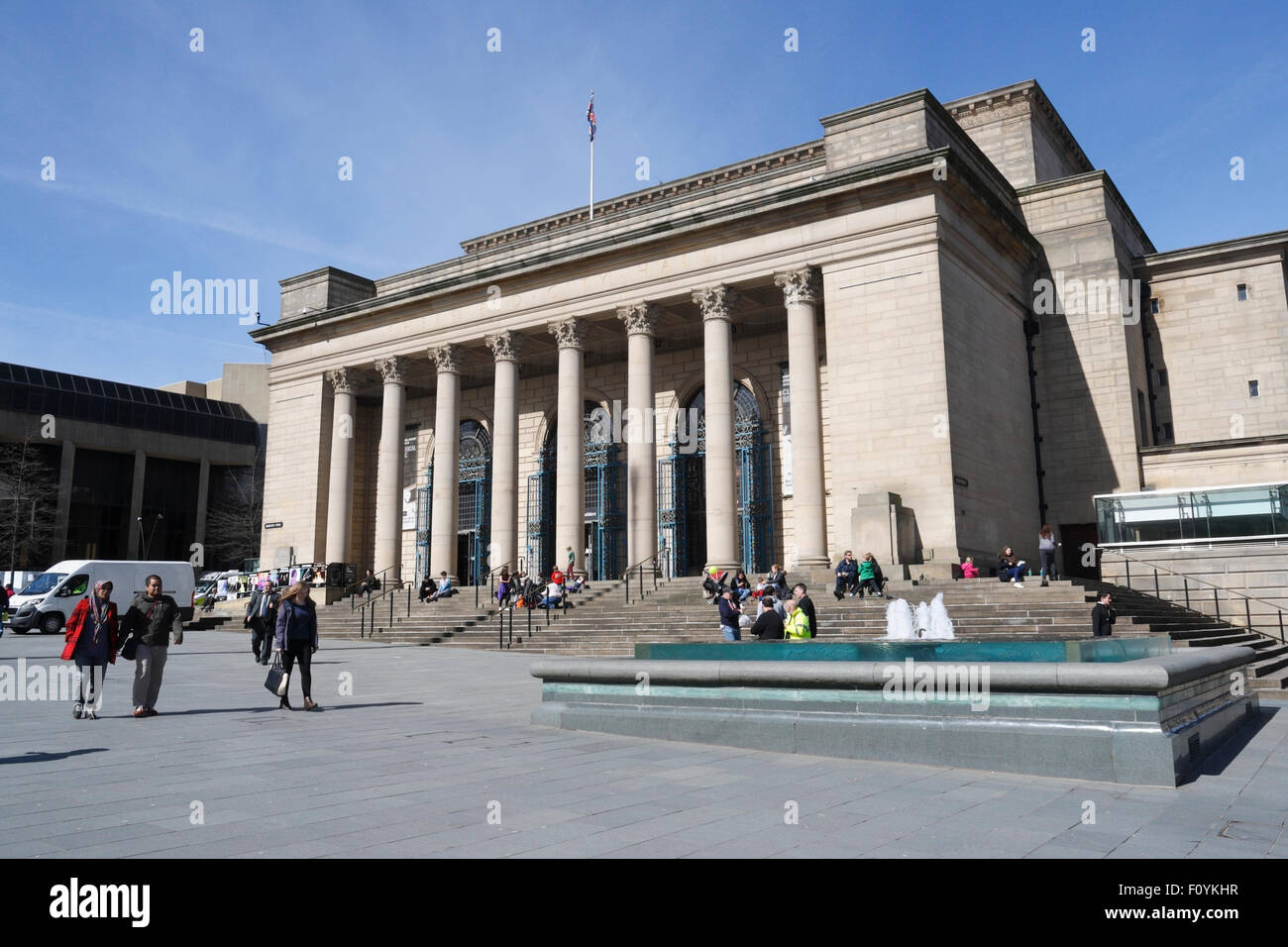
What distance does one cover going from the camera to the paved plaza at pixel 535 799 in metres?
5.41

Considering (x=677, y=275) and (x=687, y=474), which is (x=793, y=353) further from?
(x=687, y=474)

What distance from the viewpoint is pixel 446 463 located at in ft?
113

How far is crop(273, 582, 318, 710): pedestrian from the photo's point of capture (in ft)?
40.6

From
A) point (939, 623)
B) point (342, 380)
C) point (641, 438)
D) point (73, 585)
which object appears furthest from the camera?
point (342, 380)

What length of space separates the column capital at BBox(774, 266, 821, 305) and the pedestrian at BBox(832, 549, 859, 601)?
28.7 ft

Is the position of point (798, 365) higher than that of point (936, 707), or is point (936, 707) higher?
point (798, 365)

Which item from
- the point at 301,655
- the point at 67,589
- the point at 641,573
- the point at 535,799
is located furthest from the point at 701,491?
the point at 535,799

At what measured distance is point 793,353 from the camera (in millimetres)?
26969

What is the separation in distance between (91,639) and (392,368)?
25944 mm

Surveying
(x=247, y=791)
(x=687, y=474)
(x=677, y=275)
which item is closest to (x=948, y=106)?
(x=677, y=275)

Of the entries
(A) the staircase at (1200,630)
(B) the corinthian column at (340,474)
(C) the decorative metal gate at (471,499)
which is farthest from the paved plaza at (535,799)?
(C) the decorative metal gate at (471,499)

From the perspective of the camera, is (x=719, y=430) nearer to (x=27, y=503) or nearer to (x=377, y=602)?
(x=377, y=602)

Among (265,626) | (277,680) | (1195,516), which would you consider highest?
(1195,516)
